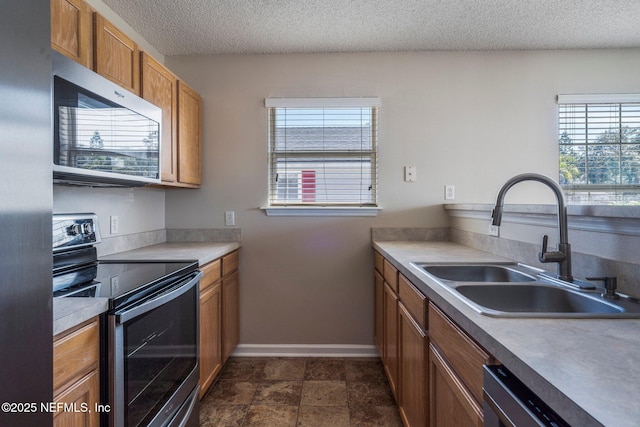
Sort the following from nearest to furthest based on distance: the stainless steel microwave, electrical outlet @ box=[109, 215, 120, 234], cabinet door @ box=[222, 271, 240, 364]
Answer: the stainless steel microwave
electrical outlet @ box=[109, 215, 120, 234]
cabinet door @ box=[222, 271, 240, 364]

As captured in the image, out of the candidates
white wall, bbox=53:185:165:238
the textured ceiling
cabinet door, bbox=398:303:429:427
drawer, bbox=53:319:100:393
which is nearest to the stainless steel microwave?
white wall, bbox=53:185:165:238

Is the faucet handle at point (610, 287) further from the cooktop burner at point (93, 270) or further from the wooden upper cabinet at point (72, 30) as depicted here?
the wooden upper cabinet at point (72, 30)

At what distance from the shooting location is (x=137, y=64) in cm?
174

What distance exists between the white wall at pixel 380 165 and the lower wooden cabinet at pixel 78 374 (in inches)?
61.2

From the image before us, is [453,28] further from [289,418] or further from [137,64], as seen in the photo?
[289,418]

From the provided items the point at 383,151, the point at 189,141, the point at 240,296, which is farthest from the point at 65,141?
the point at 383,151

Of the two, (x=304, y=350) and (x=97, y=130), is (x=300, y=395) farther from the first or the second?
(x=97, y=130)

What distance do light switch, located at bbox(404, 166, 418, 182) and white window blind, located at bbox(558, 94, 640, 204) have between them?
1.14 meters

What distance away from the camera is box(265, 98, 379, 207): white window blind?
2525mm

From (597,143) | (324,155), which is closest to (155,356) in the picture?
(324,155)

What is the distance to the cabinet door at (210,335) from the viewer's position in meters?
1.78

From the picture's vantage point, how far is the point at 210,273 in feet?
6.25

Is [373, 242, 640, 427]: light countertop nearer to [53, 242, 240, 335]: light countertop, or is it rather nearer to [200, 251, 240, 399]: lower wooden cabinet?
[53, 242, 240, 335]: light countertop

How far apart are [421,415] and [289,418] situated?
85 centimetres
